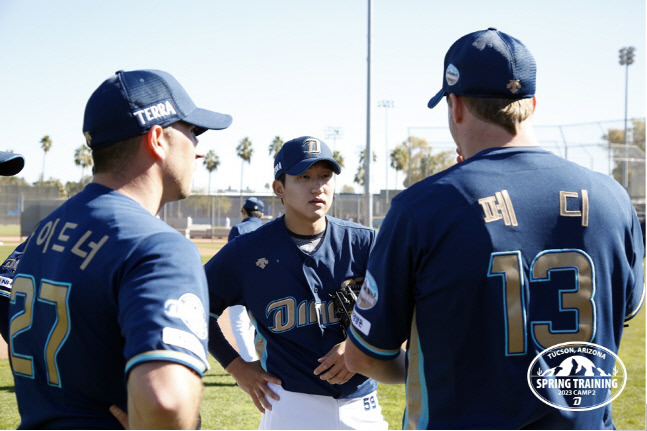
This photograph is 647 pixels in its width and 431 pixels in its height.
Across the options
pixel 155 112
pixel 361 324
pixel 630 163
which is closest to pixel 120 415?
pixel 361 324

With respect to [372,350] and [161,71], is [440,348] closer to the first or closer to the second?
[372,350]

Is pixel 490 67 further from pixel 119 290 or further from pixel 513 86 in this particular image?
pixel 119 290

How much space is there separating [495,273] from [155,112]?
3.89 feet

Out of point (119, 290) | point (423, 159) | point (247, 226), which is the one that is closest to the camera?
point (119, 290)

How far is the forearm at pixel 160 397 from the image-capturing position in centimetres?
158

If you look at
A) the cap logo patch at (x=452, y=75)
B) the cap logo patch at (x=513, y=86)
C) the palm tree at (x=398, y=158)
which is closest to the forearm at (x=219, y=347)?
the cap logo patch at (x=452, y=75)

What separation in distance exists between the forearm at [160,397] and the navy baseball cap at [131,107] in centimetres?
78

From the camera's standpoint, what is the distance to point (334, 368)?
3281 millimetres

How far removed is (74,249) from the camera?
5.96 feet

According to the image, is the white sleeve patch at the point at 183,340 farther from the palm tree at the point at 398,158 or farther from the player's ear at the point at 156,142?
the palm tree at the point at 398,158

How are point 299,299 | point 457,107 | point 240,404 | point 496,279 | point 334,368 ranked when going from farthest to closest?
point 240,404 < point 299,299 < point 334,368 < point 457,107 < point 496,279

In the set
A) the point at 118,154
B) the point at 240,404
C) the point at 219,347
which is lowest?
the point at 240,404

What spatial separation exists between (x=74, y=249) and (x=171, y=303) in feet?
1.22

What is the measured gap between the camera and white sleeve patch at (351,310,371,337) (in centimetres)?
207
